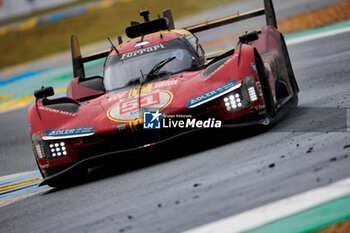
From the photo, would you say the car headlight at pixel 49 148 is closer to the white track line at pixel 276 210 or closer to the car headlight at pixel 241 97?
the car headlight at pixel 241 97

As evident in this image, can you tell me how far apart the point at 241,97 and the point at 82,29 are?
23840mm

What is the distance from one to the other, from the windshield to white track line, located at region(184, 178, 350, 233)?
371cm

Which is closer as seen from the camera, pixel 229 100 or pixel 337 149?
pixel 337 149

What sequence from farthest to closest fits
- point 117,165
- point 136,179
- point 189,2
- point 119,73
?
point 189,2 → point 119,73 → point 117,165 → point 136,179

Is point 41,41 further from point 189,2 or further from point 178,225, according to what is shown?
point 178,225

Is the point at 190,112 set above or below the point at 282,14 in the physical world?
above

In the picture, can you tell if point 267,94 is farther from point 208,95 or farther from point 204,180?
point 204,180

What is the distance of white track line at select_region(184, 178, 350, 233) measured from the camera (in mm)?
3703

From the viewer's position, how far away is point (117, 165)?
23.4 feet

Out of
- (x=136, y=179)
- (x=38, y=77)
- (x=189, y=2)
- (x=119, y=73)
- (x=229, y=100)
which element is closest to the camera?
(x=136, y=179)

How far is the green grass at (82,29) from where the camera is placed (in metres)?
27.4

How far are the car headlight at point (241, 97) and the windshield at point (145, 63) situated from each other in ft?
4.42

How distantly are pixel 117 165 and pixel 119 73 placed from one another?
4.01 feet

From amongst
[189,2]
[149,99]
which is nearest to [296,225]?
[149,99]
